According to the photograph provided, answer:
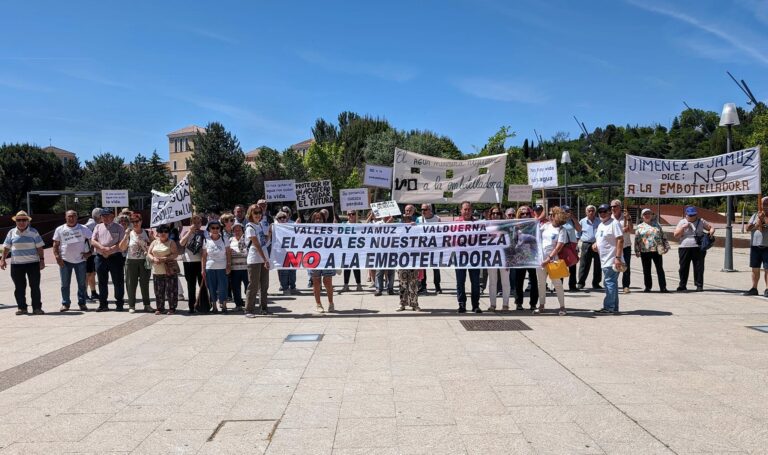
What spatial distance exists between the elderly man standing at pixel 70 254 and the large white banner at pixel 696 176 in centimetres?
1220

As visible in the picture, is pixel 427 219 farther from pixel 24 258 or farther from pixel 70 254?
pixel 24 258

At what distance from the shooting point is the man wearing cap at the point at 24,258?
1040 centimetres

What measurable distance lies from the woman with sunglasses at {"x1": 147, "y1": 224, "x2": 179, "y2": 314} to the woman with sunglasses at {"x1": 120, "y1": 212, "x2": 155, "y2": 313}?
276 millimetres

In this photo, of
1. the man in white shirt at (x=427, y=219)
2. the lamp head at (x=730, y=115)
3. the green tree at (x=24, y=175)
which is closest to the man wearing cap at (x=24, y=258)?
the man in white shirt at (x=427, y=219)

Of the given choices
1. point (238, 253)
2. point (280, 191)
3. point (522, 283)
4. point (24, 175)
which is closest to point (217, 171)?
point (24, 175)

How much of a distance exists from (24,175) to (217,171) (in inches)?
937

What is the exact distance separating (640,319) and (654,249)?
323 centimetres

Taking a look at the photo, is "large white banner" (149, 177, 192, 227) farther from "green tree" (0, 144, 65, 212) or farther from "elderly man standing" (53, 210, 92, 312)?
"green tree" (0, 144, 65, 212)

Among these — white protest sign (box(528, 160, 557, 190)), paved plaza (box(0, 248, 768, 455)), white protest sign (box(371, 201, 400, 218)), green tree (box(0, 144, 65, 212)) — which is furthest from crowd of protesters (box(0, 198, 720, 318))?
green tree (box(0, 144, 65, 212))

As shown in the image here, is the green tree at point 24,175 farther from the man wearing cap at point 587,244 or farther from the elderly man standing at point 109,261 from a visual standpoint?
the man wearing cap at point 587,244

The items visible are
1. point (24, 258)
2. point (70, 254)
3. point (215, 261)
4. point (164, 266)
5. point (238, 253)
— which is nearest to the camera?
point (164, 266)

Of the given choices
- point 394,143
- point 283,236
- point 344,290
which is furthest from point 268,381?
point 394,143

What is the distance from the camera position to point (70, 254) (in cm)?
1082

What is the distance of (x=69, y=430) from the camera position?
15.1ft
